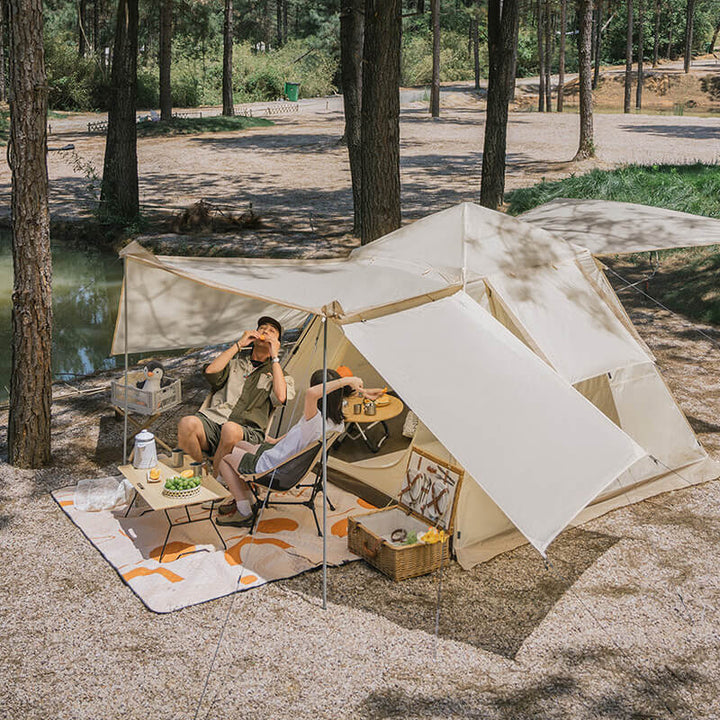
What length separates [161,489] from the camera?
18.6 ft

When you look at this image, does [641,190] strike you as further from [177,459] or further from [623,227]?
[177,459]

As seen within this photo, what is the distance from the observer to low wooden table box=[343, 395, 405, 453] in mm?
6824

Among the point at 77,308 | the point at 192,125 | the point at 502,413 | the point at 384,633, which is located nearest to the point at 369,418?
the point at 502,413

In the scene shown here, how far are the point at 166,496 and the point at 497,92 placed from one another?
29.7ft

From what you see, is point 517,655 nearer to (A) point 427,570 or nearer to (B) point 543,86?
(A) point 427,570

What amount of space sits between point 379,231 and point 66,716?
21.3 feet

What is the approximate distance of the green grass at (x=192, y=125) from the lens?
27.5 metres

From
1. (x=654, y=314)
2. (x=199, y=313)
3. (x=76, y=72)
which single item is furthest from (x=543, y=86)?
(x=199, y=313)

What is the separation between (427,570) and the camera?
5395 mm

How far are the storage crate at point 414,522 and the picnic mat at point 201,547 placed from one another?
0.19 metres

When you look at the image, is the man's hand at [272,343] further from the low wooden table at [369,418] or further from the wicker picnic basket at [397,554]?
the wicker picnic basket at [397,554]

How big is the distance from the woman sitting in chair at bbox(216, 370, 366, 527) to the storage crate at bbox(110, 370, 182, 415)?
52.7 inches

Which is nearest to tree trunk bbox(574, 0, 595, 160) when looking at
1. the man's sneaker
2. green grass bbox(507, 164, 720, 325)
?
green grass bbox(507, 164, 720, 325)

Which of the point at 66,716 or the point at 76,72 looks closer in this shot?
the point at 66,716
